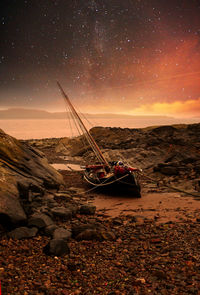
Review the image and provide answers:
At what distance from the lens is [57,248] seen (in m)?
6.21

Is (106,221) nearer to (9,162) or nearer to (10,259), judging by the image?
(10,259)

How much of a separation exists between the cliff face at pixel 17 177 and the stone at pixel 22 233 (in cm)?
36

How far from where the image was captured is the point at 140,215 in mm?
10852

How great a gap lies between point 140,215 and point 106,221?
2.35 m

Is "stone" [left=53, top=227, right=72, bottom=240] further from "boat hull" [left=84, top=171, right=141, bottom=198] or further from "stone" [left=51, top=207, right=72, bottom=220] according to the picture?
"boat hull" [left=84, top=171, right=141, bottom=198]

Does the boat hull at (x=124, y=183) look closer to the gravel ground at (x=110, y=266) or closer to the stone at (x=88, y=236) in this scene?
the gravel ground at (x=110, y=266)

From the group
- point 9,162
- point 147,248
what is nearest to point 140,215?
point 147,248

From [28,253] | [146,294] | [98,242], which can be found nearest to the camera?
[146,294]

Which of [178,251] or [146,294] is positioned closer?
[146,294]

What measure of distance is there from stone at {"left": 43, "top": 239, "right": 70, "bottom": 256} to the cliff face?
169 cm

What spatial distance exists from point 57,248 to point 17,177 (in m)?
4.82

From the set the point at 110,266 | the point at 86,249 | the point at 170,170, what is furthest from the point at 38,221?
the point at 170,170

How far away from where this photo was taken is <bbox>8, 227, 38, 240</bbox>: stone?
669 cm

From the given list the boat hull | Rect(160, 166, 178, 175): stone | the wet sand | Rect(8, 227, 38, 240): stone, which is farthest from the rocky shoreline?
Rect(160, 166, 178, 175): stone
